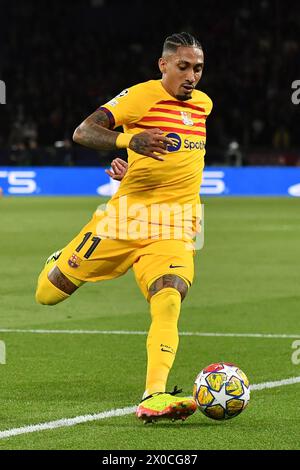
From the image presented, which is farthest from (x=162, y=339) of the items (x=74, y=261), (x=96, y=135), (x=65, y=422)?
(x=96, y=135)

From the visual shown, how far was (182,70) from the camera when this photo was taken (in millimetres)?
7203

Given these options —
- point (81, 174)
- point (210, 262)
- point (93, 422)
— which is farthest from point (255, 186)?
point (93, 422)

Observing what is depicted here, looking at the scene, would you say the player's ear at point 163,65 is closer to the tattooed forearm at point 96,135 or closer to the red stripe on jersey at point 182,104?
the red stripe on jersey at point 182,104

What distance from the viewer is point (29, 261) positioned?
52.2ft

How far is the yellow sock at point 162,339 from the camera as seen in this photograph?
6.65 meters

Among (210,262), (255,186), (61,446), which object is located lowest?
(255,186)

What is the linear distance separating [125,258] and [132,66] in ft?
108

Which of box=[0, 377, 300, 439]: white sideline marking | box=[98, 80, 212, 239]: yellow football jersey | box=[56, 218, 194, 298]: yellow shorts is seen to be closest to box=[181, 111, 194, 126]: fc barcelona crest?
box=[98, 80, 212, 239]: yellow football jersey

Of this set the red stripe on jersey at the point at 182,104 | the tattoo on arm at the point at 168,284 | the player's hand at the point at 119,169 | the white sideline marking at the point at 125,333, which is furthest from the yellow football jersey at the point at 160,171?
the white sideline marking at the point at 125,333

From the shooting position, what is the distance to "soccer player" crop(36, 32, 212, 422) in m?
7.07

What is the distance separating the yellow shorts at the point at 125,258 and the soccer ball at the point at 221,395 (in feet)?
2.41

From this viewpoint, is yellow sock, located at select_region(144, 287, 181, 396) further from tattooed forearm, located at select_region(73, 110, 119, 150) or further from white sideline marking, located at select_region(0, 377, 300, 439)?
tattooed forearm, located at select_region(73, 110, 119, 150)
